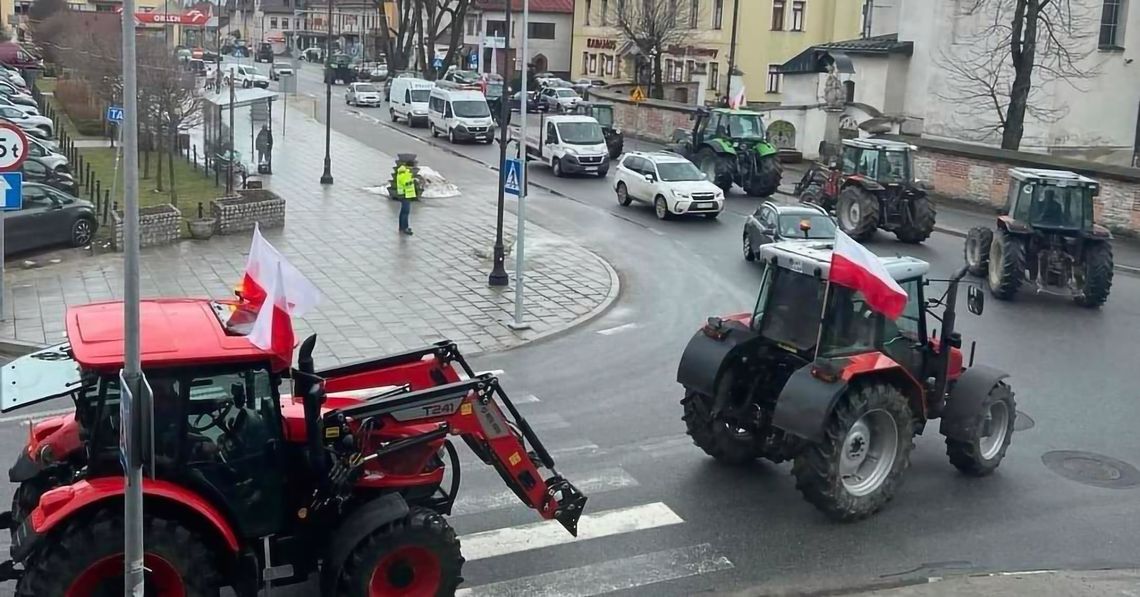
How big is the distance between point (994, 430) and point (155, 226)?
55.1 ft

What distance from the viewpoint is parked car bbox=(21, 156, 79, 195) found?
25.8 meters

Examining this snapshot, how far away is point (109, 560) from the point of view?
7246 millimetres

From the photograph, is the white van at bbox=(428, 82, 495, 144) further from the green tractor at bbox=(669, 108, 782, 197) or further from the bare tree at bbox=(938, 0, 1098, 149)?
the bare tree at bbox=(938, 0, 1098, 149)

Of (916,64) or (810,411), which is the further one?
(916,64)

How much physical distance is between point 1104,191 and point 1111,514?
2077 centimetres

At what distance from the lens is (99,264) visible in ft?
68.9

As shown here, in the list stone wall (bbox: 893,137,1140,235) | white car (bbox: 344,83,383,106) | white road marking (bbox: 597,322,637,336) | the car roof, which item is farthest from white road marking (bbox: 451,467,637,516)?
white car (bbox: 344,83,383,106)

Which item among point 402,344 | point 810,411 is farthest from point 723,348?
point 402,344

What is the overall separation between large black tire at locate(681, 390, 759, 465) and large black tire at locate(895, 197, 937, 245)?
16301 millimetres

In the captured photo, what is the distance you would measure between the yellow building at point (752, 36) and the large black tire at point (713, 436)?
53597 millimetres

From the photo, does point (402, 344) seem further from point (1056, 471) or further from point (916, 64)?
point (916, 64)

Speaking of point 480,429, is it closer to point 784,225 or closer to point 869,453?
point 869,453

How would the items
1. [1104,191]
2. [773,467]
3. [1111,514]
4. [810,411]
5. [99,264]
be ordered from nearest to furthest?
[810,411] → [1111,514] → [773,467] → [99,264] → [1104,191]

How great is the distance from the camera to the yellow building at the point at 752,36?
65062 mm
